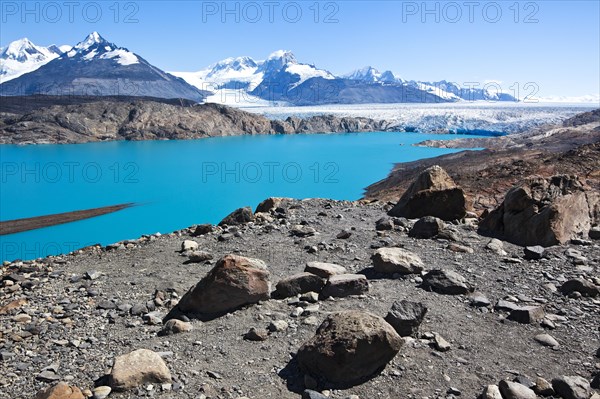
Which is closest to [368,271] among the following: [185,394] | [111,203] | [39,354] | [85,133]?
[185,394]

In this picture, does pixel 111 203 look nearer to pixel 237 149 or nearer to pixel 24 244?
pixel 24 244

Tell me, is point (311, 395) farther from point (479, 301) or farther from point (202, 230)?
point (202, 230)

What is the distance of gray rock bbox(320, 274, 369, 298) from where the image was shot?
5.41 metres

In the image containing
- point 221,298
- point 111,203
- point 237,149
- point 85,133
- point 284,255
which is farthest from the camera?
point 85,133

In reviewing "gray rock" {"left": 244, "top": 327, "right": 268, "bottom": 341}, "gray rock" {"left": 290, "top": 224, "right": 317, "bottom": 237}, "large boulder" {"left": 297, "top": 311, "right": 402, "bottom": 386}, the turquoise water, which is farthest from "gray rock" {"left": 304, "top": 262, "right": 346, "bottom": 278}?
the turquoise water

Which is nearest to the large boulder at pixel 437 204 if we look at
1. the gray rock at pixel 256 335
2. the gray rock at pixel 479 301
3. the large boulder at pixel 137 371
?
the gray rock at pixel 479 301

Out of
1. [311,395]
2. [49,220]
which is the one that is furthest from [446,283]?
[49,220]

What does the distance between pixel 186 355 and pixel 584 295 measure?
435cm

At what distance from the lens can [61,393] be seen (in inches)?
150

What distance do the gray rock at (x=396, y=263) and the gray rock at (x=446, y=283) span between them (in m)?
0.28

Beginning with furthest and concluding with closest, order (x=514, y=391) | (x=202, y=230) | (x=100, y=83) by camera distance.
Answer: (x=100, y=83) < (x=202, y=230) < (x=514, y=391)

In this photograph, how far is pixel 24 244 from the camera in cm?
1697

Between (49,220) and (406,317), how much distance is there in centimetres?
2003

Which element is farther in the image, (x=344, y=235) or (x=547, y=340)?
(x=344, y=235)
